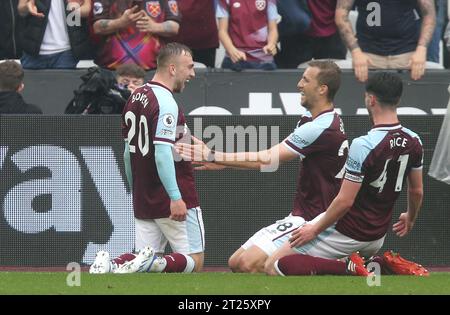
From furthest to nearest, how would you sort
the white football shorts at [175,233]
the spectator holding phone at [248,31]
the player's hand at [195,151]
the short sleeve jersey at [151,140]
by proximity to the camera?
the spectator holding phone at [248,31] → the white football shorts at [175,233] → the short sleeve jersey at [151,140] → the player's hand at [195,151]

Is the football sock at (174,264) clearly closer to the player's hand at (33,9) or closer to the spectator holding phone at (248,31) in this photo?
the spectator holding phone at (248,31)

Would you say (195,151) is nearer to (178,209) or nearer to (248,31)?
(178,209)

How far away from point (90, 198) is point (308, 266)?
130 inches

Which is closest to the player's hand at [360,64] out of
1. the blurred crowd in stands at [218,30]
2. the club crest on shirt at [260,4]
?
the blurred crowd in stands at [218,30]

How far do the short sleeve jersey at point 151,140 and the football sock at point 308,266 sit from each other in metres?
0.99

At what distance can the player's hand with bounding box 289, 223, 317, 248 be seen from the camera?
9492mm

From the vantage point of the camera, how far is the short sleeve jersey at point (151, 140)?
31.8 ft

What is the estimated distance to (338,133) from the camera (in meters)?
9.89

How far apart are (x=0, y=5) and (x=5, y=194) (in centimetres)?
209

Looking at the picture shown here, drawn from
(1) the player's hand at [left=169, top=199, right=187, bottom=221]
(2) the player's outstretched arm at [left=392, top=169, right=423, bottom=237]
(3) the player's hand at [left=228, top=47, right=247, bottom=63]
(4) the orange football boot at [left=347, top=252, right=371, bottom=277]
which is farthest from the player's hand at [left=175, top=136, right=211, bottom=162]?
(3) the player's hand at [left=228, top=47, right=247, bottom=63]
